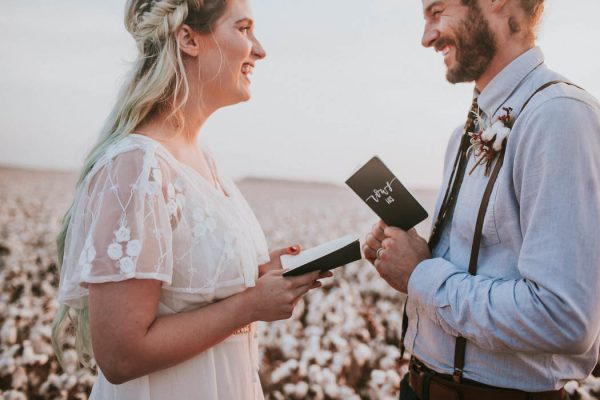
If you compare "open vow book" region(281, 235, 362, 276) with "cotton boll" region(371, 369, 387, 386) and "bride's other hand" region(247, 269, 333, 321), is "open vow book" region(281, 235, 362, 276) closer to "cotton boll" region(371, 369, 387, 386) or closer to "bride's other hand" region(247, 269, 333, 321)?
"bride's other hand" region(247, 269, 333, 321)

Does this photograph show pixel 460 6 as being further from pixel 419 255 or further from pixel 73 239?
pixel 73 239

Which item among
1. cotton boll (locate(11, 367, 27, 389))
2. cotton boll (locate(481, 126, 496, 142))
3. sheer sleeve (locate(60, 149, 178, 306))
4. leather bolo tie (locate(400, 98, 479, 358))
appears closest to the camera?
sheer sleeve (locate(60, 149, 178, 306))

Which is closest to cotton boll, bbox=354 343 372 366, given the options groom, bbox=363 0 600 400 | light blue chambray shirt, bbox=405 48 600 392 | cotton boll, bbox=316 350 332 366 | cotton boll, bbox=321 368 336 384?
cotton boll, bbox=316 350 332 366

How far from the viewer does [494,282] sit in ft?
6.19

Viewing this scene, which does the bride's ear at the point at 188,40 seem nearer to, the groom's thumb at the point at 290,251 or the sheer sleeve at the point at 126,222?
the sheer sleeve at the point at 126,222

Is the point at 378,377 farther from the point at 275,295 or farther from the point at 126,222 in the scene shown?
the point at 126,222

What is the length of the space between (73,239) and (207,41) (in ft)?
3.46

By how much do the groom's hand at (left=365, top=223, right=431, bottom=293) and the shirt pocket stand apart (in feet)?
0.58

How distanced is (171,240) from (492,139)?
4.23 ft

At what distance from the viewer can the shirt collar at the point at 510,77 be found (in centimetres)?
211

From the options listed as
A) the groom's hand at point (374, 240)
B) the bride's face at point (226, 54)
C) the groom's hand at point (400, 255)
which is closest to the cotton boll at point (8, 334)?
the bride's face at point (226, 54)

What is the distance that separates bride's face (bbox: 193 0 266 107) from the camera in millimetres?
2385

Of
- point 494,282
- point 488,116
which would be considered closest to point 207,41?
point 488,116

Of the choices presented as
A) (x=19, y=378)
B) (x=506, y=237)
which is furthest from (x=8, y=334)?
(x=506, y=237)
